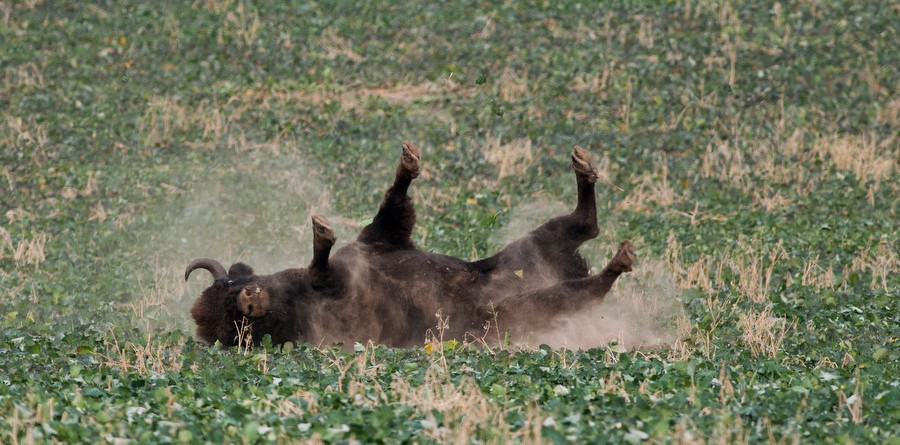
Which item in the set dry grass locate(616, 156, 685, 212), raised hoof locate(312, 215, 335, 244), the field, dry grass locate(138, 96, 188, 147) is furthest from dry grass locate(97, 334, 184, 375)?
dry grass locate(138, 96, 188, 147)

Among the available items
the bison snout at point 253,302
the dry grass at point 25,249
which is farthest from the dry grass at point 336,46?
the bison snout at point 253,302

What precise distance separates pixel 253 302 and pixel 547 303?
1.96 metres

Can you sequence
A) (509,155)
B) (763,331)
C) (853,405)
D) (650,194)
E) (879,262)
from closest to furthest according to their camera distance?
(853,405)
(763,331)
(879,262)
(650,194)
(509,155)

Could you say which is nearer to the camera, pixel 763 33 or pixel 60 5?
pixel 763 33

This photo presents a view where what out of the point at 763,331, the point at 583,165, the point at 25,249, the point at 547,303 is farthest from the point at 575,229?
the point at 25,249

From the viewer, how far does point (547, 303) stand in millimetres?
8305

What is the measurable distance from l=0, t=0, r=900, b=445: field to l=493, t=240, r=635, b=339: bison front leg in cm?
16

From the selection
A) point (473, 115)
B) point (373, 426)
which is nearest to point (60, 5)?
point (473, 115)

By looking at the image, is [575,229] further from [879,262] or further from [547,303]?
[879,262]

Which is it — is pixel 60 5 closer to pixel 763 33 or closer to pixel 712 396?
pixel 763 33

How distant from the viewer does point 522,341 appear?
830 cm

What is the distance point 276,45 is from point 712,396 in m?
11.2

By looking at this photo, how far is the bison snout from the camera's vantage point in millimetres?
7906

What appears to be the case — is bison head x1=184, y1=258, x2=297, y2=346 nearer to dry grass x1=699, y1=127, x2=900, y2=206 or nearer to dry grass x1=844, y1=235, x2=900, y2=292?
dry grass x1=844, y1=235, x2=900, y2=292
